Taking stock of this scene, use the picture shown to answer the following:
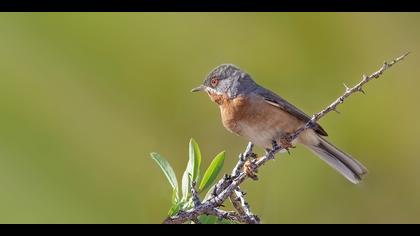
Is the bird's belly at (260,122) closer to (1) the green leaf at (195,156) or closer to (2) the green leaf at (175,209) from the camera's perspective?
(1) the green leaf at (195,156)

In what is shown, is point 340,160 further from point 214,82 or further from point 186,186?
point 186,186

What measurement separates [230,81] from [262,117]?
0.33 meters

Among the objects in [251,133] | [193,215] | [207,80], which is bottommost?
[193,215]

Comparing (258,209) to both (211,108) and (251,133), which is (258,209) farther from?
(251,133)

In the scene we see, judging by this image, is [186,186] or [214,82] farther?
[214,82]

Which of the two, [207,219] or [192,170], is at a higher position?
[192,170]

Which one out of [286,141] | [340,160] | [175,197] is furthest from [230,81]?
[175,197]

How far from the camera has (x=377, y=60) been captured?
5.60m

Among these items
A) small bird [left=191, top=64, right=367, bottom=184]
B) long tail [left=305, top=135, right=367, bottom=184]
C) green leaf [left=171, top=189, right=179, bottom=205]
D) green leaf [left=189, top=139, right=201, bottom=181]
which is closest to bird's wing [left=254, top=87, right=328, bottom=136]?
small bird [left=191, top=64, right=367, bottom=184]

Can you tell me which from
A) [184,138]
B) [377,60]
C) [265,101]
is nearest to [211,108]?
[184,138]

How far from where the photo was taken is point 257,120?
342 centimetres

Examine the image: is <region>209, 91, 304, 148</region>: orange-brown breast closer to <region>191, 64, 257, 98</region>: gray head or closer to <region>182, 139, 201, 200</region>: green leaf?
<region>191, 64, 257, 98</region>: gray head

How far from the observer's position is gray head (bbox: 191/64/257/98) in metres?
3.60

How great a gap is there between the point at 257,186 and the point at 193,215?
3.64 meters
